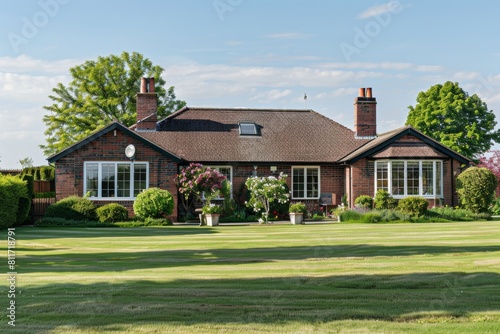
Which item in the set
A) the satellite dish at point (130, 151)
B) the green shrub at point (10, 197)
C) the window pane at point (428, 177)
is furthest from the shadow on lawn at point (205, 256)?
the window pane at point (428, 177)

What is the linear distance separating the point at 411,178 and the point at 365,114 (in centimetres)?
521

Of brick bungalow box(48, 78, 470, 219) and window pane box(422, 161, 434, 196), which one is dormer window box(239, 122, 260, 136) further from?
window pane box(422, 161, 434, 196)

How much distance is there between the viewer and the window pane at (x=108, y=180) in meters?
28.4

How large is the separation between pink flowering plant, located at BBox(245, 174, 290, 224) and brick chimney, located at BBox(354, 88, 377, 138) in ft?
23.9

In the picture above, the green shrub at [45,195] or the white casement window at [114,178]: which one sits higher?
the white casement window at [114,178]

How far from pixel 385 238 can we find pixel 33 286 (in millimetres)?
10679

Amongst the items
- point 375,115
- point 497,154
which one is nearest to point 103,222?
point 375,115

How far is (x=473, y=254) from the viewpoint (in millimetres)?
12953

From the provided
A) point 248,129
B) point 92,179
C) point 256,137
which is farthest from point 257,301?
point 248,129

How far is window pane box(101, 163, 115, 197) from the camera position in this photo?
2836 centimetres

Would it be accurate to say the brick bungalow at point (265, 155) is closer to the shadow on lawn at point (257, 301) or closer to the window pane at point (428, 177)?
the window pane at point (428, 177)

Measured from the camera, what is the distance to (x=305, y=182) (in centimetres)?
3138

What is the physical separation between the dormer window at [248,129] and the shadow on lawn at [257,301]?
2295 centimetres

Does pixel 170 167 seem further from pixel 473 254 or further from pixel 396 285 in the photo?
pixel 396 285
